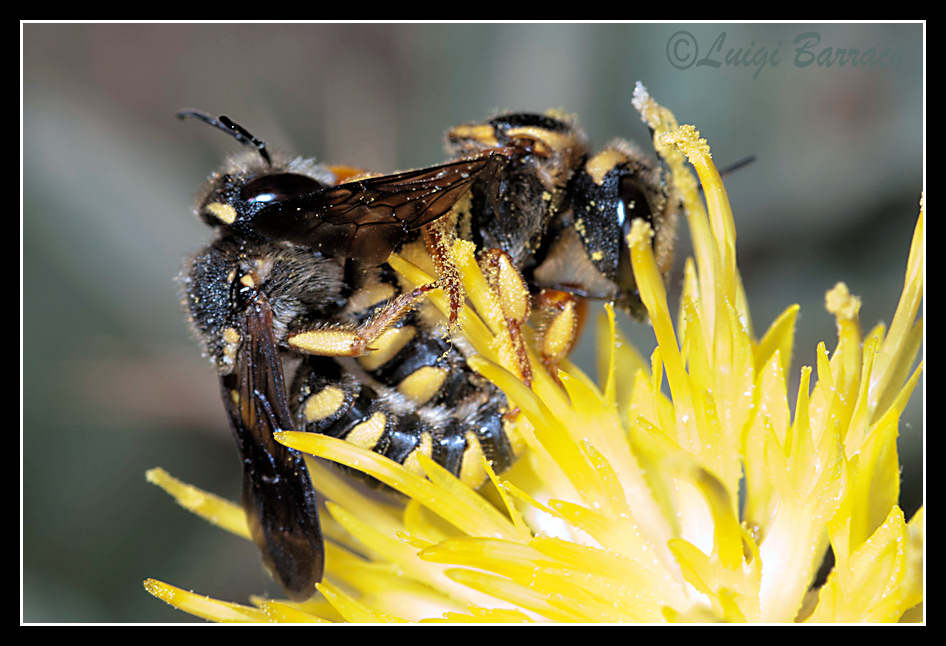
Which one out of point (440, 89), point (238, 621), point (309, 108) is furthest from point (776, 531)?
point (309, 108)

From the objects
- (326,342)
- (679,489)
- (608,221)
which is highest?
(608,221)

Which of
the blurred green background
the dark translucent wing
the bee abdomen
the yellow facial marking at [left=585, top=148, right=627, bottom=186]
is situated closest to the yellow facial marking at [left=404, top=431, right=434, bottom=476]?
the bee abdomen

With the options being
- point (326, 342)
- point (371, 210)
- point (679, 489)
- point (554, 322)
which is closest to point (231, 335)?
point (326, 342)

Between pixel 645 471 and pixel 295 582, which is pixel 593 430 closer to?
pixel 645 471

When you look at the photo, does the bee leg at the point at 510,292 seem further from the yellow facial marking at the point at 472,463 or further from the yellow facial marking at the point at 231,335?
the yellow facial marking at the point at 231,335

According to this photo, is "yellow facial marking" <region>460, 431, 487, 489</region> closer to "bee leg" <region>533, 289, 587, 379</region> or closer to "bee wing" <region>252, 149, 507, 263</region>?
"bee leg" <region>533, 289, 587, 379</region>

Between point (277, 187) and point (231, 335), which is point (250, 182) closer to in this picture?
point (277, 187)
